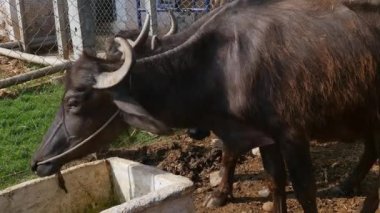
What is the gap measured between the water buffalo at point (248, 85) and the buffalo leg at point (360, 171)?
2.46ft

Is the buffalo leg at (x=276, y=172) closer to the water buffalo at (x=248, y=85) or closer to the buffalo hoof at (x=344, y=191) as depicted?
the water buffalo at (x=248, y=85)

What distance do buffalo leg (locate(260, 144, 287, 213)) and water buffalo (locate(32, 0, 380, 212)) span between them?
225 mm

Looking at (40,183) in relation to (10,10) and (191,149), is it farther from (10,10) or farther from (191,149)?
(10,10)

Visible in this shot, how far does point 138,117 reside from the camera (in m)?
3.41

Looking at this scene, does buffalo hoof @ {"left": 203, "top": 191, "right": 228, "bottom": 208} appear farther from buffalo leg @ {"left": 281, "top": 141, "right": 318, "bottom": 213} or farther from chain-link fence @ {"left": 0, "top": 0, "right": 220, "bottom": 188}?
chain-link fence @ {"left": 0, "top": 0, "right": 220, "bottom": 188}

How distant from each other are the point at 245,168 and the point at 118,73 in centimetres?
212

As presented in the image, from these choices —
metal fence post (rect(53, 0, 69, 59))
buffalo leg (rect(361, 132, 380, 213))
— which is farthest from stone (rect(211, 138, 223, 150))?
metal fence post (rect(53, 0, 69, 59))

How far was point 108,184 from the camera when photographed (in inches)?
159

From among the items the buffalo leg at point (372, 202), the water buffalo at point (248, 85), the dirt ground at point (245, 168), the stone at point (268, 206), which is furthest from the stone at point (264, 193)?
the water buffalo at point (248, 85)

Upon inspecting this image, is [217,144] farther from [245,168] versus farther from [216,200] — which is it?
[216,200]

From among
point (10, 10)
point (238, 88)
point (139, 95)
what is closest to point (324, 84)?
point (238, 88)

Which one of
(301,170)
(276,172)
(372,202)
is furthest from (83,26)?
(372,202)

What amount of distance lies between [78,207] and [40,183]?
34cm

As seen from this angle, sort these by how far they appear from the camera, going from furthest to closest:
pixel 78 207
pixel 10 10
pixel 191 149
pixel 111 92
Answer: pixel 10 10, pixel 191 149, pixel 78 207, pixel 111 92
